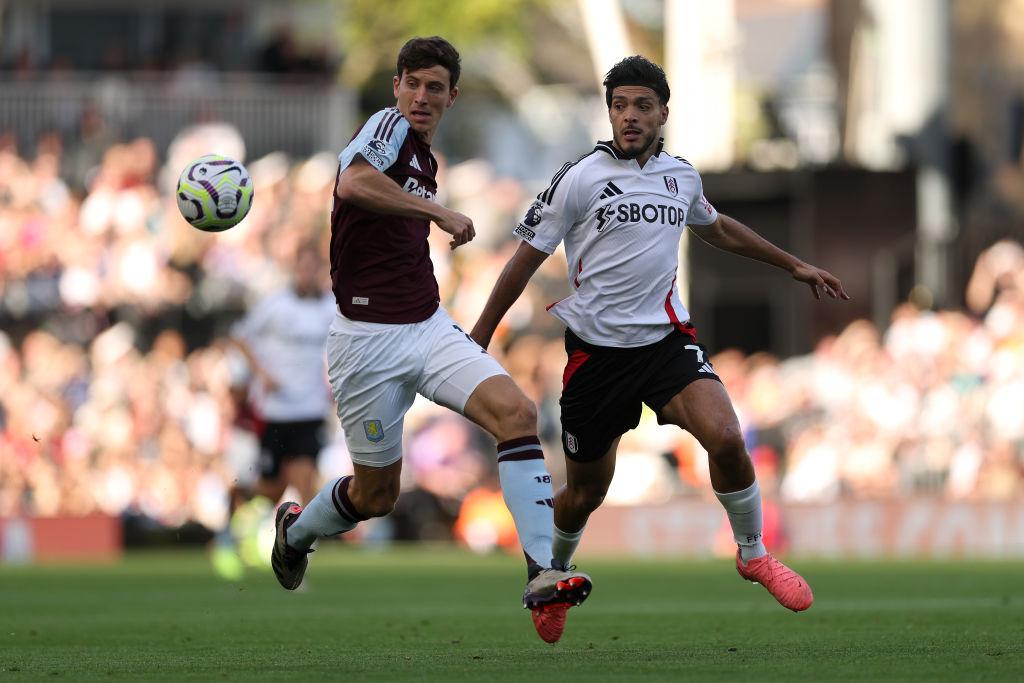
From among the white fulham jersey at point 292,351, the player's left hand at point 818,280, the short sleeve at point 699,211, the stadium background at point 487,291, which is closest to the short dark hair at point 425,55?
the short sleeve at point 699,211

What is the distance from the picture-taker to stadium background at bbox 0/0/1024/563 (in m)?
20.1

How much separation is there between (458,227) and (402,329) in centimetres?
100

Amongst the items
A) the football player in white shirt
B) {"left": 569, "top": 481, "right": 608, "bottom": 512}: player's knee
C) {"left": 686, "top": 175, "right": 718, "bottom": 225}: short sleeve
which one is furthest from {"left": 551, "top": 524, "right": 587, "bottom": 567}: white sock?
{"left": 686, "top": 175, "right": 718, "bottom": 225}: short sleeve

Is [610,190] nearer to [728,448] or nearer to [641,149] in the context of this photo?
[641,149]

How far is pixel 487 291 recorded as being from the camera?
2252cm

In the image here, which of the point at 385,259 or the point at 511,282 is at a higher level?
the point at 385,259

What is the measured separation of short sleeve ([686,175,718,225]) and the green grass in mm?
2031

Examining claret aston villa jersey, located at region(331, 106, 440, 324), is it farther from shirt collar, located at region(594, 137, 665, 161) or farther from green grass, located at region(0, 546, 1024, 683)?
green grass, located at region(0, 546, 1024, 683)

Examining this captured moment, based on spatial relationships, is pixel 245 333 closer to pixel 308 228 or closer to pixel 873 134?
pixel 308 228

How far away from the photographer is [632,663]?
25.6 ft

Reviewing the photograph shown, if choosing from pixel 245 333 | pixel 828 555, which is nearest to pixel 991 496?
pixel 828 555

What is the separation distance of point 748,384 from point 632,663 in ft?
47.9

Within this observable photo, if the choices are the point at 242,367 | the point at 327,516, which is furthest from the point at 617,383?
the point at 242,367

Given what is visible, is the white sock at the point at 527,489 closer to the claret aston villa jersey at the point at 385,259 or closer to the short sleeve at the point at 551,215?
the claret aston villa jersey at the point at 385,259
